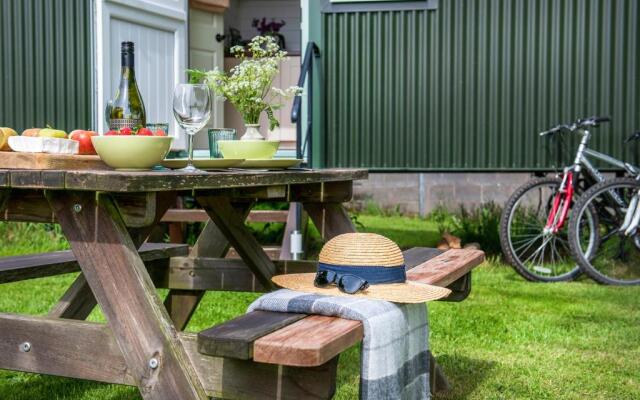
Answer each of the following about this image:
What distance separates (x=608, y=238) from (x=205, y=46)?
407 centimetres

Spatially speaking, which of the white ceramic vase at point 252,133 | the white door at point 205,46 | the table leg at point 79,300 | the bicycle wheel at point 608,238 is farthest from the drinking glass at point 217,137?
the white door at point 205,46

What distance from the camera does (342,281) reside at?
7.45 feet

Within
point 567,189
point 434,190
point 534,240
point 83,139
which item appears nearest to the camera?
point 83,139

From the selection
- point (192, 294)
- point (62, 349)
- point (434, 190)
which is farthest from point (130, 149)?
point (434, 190)

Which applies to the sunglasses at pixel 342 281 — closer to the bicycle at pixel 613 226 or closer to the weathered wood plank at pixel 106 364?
the weathered wood plank at pixel 106 364

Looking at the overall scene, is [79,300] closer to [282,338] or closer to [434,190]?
[282,338]

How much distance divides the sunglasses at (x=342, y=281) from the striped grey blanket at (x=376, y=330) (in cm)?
9

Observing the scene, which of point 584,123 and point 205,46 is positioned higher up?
point 205,46

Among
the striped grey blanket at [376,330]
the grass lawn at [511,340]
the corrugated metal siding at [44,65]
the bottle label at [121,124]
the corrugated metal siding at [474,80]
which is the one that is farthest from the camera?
the corrugated metal siding at [44,65]

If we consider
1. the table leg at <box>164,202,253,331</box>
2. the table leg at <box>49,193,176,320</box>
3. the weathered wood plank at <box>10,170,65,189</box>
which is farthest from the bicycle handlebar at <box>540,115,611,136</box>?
the weathered wood plank at <box>10,170,65,189</box>

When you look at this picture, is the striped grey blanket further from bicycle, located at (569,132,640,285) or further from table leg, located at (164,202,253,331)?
bicycle, located at (569,132,640,285)

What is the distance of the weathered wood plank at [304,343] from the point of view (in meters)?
1.68

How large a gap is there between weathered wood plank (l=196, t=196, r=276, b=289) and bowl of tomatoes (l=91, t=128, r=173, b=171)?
75 centimetres

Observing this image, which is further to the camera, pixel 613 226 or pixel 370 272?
pixel 613 226
